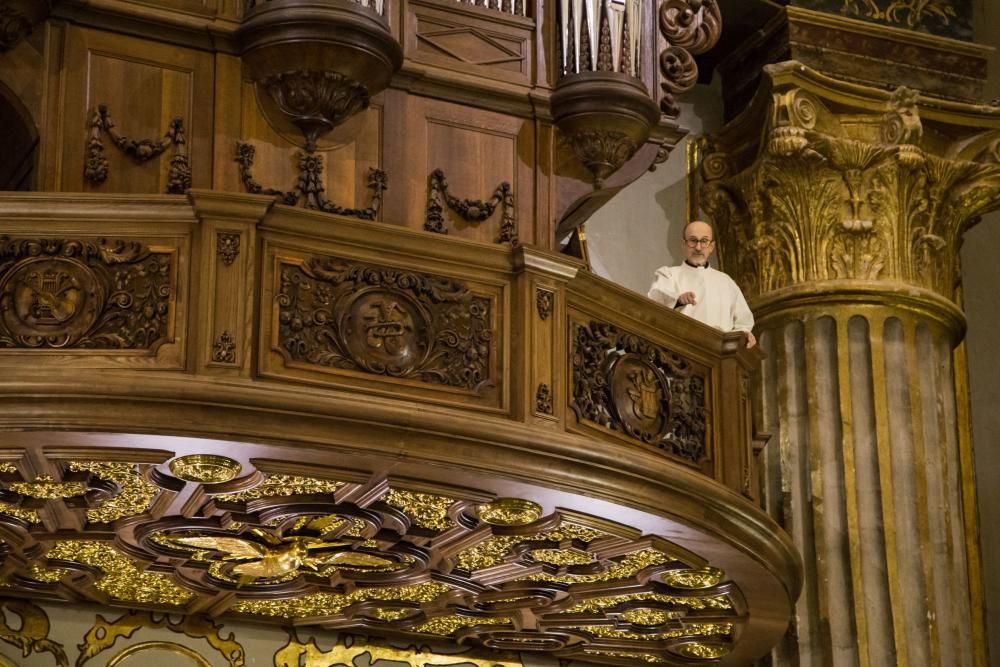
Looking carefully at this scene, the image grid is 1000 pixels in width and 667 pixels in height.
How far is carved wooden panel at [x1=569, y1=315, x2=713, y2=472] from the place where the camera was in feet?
33.0

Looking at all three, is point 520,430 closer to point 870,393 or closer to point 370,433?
point 370,433

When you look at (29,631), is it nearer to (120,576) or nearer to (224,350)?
(120,576)

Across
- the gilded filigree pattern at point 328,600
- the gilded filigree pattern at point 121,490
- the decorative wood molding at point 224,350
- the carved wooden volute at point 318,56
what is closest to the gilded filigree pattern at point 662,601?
the gilded filigree pattern at point 328,600

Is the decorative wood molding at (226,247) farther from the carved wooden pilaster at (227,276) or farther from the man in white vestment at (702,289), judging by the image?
the man in white vestment at (702,289)

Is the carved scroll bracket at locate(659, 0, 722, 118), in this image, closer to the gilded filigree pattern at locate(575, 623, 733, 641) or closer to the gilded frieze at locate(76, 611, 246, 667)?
the gilded filigree pattern at locate(575, 623, 733, 641)

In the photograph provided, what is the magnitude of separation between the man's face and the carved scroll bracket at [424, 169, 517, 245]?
1.72 m

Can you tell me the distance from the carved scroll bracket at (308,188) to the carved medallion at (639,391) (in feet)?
4.67

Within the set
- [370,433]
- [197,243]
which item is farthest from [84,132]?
[370,433]

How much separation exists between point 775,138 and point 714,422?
362cm

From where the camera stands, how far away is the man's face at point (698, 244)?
489 inches

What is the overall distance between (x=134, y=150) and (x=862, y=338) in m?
5.77

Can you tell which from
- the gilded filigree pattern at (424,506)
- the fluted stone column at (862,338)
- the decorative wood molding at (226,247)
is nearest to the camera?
the decorative wood molding at (226,247)

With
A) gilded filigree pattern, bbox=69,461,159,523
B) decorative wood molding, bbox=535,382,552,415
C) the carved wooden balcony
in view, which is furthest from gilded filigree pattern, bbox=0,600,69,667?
decorative wood molding, bbox=535,382,552,415

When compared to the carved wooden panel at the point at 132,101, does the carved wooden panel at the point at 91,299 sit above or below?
below
